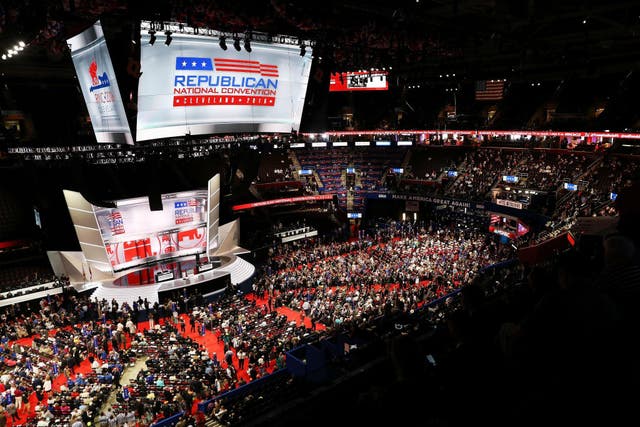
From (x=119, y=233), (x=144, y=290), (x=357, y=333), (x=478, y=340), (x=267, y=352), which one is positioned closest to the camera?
(x=478, y=340)

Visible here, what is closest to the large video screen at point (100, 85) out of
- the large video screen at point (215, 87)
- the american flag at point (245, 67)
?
the large video screen at point (215, 87)

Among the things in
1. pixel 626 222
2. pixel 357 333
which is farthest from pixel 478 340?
pixel 357 333

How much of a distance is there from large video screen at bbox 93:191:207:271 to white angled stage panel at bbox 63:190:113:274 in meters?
0.31

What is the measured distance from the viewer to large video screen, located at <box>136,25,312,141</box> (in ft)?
53.7

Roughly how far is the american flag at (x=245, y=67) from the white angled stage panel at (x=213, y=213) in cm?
1133

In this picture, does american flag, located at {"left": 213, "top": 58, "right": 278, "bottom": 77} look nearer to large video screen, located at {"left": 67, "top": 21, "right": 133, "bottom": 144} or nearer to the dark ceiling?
the dark ceiling

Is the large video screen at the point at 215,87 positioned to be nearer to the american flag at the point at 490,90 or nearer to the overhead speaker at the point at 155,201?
the overhead speaker at the point at 155,201

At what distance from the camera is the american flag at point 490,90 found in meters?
39.3

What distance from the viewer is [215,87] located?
17.8 metres

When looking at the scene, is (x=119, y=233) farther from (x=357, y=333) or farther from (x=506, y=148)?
(x=506, y=148)

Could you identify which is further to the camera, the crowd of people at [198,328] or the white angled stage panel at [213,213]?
the white angled stage panel at [213,213]

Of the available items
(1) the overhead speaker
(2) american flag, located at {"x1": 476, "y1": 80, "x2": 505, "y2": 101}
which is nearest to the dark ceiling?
(1) the overhead speaker

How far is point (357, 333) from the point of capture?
11.1 meters

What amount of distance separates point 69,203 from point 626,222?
26.1 m
